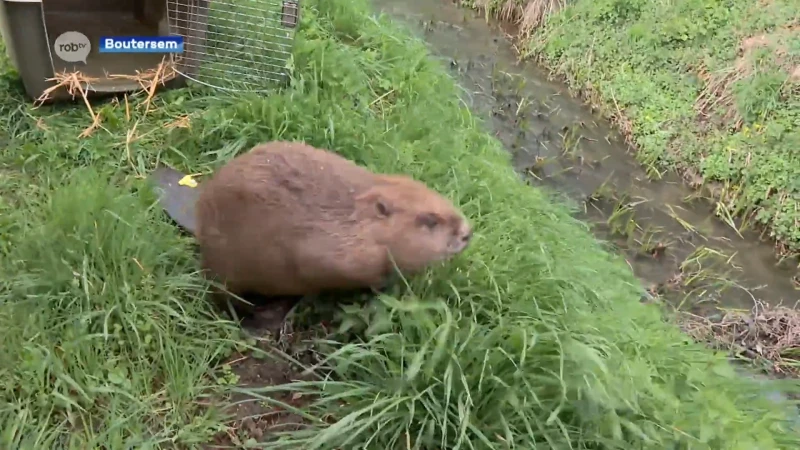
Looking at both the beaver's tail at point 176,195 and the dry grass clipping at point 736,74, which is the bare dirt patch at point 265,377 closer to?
the beaver's tail at point 176,195

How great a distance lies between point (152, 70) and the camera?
3.81m

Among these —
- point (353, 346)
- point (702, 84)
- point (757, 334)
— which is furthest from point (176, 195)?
point (702, 84)

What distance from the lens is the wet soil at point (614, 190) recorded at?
183 inches

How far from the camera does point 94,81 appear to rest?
365 centimetres

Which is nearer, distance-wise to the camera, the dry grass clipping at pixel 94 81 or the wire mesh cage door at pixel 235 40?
the dry grass clipping at pixel 94 81

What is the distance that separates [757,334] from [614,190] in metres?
1.48

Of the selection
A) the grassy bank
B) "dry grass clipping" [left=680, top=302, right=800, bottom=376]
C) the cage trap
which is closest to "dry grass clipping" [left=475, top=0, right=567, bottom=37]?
the grassy bank

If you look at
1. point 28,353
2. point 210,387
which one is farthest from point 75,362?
point 210,387

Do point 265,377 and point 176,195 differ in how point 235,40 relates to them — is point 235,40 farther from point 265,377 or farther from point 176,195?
point 265,377

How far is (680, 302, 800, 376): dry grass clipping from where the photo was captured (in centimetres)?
404

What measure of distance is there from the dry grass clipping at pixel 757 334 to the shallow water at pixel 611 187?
166 millimetres

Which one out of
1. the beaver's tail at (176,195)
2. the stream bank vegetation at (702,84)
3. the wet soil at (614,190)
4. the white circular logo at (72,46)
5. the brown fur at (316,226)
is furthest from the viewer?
the stream bank vegetation at (702,84)

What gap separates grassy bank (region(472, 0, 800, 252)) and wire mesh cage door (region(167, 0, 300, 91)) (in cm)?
315

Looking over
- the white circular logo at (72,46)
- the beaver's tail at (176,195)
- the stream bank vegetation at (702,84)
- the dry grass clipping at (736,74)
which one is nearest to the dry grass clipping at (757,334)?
the stream bank vegetation at (702,84)
